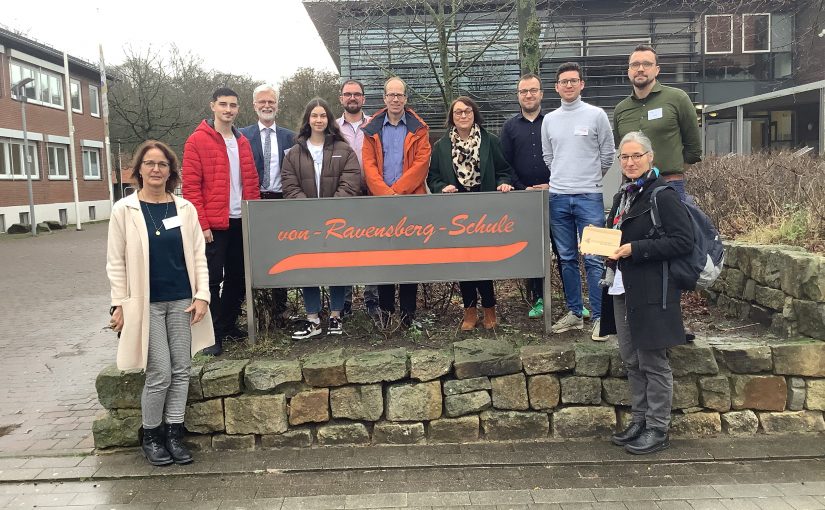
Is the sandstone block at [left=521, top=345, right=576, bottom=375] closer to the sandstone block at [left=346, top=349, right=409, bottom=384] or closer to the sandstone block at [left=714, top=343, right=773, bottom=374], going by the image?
the sandstone block at [left=346, top=349, right=409, bottom=384]

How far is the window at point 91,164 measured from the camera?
1288 inches

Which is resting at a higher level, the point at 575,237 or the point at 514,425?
the point at 575,237

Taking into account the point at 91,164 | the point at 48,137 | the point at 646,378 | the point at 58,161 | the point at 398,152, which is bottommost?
the point at 646,378

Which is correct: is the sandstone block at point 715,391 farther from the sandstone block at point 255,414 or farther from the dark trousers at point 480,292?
the sandstone block at point 255,414

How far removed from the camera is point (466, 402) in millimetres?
4258

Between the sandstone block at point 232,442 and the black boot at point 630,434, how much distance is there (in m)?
2.41

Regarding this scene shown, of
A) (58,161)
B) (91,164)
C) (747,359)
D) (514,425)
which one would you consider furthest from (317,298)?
(91,164)

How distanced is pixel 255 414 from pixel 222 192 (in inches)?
64.8

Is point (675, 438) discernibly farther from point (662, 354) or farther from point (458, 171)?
point (458, 171)

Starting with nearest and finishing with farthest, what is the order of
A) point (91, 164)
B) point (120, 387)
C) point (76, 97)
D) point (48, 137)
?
point (120, 387)
point (48, 137)
point (76, 97)
point (91, 164)

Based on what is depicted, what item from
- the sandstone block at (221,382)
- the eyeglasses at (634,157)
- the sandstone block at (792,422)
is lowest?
the sandstone block at (792,422)

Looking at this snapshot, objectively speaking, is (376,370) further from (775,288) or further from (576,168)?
(775,288)

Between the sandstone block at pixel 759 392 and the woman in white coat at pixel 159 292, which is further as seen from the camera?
the sandstone block at pixel 759 392

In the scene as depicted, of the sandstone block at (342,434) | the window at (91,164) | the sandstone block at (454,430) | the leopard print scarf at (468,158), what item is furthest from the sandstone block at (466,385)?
the window at (91,164)
